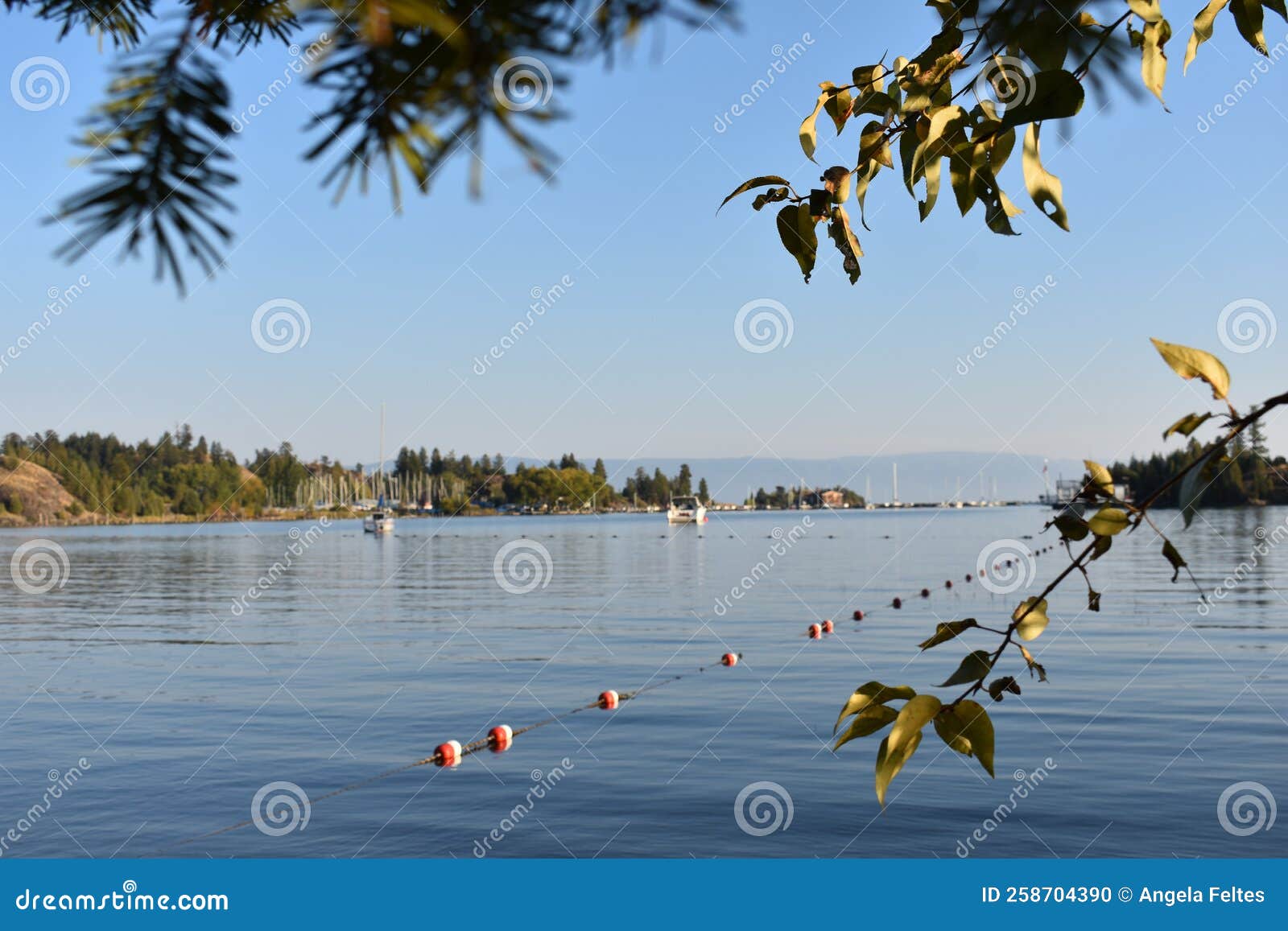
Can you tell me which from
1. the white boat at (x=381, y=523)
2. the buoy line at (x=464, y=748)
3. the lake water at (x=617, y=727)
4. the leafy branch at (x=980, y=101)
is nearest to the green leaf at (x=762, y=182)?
the leafy branch at (x=980, y=101)

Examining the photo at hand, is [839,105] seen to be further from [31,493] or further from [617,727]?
[617,727]

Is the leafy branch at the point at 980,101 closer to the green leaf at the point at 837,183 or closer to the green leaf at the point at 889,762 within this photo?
the green leaf at the point at 837,183

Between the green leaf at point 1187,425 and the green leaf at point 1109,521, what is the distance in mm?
134

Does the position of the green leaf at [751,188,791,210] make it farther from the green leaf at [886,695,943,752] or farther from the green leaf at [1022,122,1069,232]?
the green leaf at [886,695,943,752]

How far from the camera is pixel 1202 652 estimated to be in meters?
22.2

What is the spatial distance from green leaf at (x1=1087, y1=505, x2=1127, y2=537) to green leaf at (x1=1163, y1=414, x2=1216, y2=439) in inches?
5.3

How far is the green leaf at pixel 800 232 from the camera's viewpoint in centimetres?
198

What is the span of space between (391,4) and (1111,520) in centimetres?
99

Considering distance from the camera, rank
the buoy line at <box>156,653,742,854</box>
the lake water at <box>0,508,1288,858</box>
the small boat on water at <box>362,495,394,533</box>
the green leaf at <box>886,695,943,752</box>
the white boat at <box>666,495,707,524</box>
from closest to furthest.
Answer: the green leaf at <box>886,695,943,752</box>
the lake water at <box>0,508,1288,858</box>
the buoy line at <box>156,653,742,854</box>
the small boat on water at <box>362,495,394,533</box>
the white boat at <box>666,495,707,524</box>

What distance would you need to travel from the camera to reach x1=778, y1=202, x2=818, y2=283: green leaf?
6.49 ft

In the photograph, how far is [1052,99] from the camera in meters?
1.35

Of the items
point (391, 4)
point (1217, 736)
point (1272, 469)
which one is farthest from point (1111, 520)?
point (1217, 736)

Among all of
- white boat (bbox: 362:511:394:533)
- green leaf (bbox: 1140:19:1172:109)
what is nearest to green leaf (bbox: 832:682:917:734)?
green leaf (bbox: 1140:19:1172:109)

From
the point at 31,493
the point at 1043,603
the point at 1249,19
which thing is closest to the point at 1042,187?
the point at 1043,603
